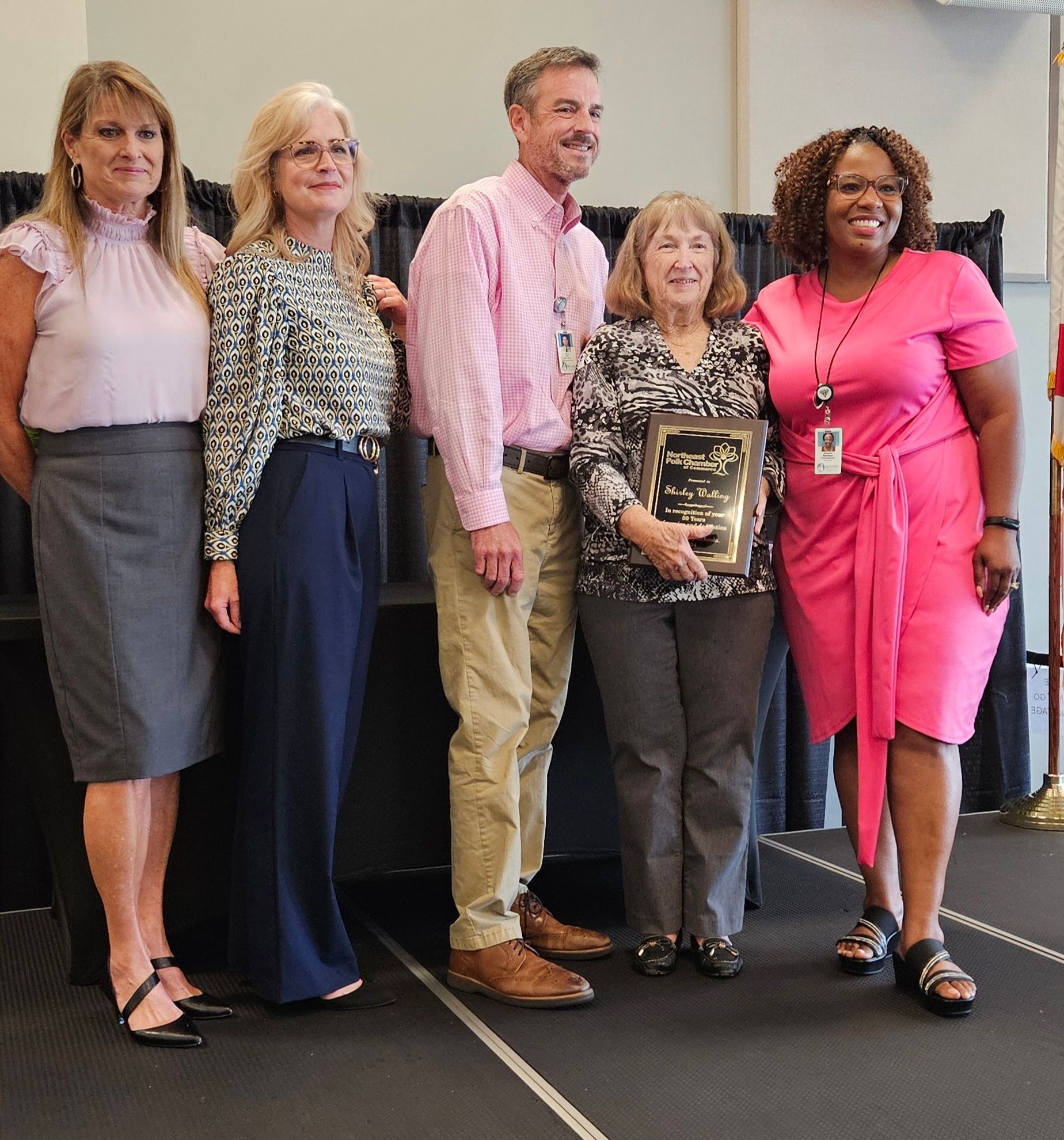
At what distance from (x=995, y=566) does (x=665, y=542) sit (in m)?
0.65

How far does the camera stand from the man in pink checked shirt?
2324 mm

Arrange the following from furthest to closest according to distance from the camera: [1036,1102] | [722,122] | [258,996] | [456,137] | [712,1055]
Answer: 1. [722,122]
2. [456,137]
3. [258,996]
4. [712,1055]
5. [1036,1102]

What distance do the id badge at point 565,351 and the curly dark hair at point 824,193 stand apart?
528mm

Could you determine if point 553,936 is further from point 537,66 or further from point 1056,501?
point 1056,501

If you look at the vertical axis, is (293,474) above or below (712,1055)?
above

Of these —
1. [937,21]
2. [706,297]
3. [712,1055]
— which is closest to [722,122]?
[937,21]

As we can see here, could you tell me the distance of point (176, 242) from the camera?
2252mm

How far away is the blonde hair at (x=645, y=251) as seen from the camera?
2.45 m

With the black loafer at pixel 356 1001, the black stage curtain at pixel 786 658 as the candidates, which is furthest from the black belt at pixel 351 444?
the black stage curtain at pixel 786 658

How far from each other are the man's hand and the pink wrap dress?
64 cm

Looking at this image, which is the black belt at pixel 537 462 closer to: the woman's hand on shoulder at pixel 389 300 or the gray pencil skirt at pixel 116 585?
the woman's hand on shoulder at pixel 389 300

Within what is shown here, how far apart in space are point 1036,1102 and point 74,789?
6.07ft

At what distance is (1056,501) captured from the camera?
13.2 ft

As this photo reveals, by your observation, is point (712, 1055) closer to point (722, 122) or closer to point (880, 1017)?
point (880, 1017)
